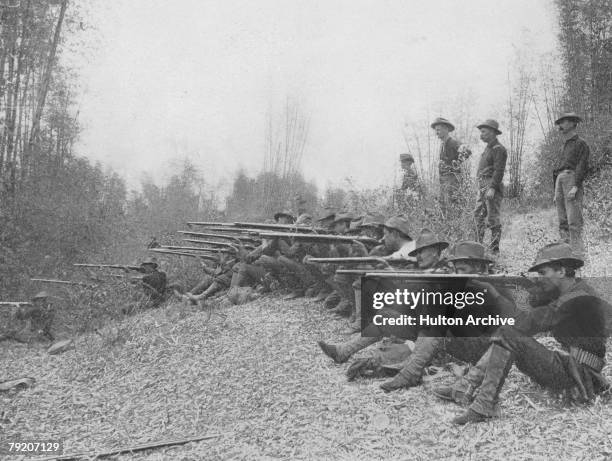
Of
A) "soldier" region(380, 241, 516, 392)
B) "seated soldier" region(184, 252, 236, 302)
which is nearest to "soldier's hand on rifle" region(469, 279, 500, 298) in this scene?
"soldier" region(380, 241, 516, 392)

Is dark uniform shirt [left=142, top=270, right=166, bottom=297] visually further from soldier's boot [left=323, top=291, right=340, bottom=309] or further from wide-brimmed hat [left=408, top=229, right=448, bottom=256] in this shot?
wide-brimmed hat [left=408, top=229, right=448, bottom=256]

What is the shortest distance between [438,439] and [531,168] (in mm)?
9152

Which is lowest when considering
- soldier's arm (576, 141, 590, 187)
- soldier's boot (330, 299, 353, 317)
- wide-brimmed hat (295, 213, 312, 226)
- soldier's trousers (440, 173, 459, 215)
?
soldier's boot (330, 299, 353, 317)

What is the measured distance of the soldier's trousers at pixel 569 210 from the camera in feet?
20.1

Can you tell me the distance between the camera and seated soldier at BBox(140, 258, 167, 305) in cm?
834

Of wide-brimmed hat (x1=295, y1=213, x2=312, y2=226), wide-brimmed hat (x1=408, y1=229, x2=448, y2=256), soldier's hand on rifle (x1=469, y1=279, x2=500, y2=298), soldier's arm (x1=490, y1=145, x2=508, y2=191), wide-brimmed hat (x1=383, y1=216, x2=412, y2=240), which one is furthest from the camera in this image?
wide-brimmed hat (x1=295, y1=213, x2=312, y2=226)

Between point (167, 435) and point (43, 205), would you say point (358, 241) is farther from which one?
point (43, 205)

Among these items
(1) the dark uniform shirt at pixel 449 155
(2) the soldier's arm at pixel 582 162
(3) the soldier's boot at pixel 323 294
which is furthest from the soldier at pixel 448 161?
(3) the soldier's boot at pixel 323 294

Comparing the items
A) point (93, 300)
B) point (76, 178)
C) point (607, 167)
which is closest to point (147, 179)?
point (76, 178)

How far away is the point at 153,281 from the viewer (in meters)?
8.48

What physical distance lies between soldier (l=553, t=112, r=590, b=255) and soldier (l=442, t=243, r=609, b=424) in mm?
3268

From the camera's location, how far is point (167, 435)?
12.7 feet

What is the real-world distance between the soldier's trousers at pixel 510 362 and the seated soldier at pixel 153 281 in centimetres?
607

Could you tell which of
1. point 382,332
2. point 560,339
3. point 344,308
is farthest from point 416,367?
point 344,308
